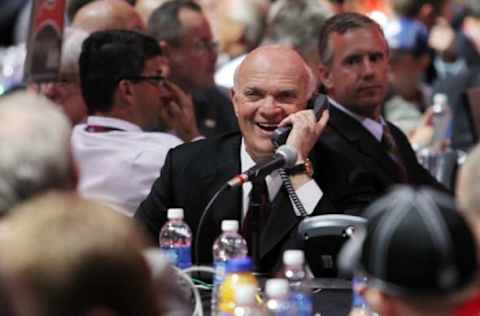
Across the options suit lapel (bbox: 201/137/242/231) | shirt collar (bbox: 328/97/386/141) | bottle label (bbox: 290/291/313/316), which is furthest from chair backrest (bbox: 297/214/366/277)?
shirt collar (bbox: 328/97/386/141)

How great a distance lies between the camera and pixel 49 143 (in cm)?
446

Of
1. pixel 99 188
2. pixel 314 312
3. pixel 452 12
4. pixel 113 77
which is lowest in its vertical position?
pixel 314 312

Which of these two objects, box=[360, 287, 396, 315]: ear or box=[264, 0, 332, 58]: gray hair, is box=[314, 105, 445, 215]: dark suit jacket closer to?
box=[264, 0, 332, 58]: gray hair

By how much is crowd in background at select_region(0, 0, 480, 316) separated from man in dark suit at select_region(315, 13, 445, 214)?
28mm

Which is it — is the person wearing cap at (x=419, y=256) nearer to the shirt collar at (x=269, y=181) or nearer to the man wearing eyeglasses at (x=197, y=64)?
the shirt collar at (x=269, y=181)

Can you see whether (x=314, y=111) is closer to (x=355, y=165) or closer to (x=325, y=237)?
(x=355, y=165)

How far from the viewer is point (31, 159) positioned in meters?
4.44

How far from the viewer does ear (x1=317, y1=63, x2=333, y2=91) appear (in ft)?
28.5

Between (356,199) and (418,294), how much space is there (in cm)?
376

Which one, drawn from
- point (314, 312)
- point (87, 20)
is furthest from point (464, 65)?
point (314, 312)

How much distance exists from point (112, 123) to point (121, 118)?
98 millimetres

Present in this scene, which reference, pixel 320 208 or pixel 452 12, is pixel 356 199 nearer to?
pixel 320 208

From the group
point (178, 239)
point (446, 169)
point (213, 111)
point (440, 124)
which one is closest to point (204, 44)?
point (213, 111)

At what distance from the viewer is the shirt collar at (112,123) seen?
8.23 metres
